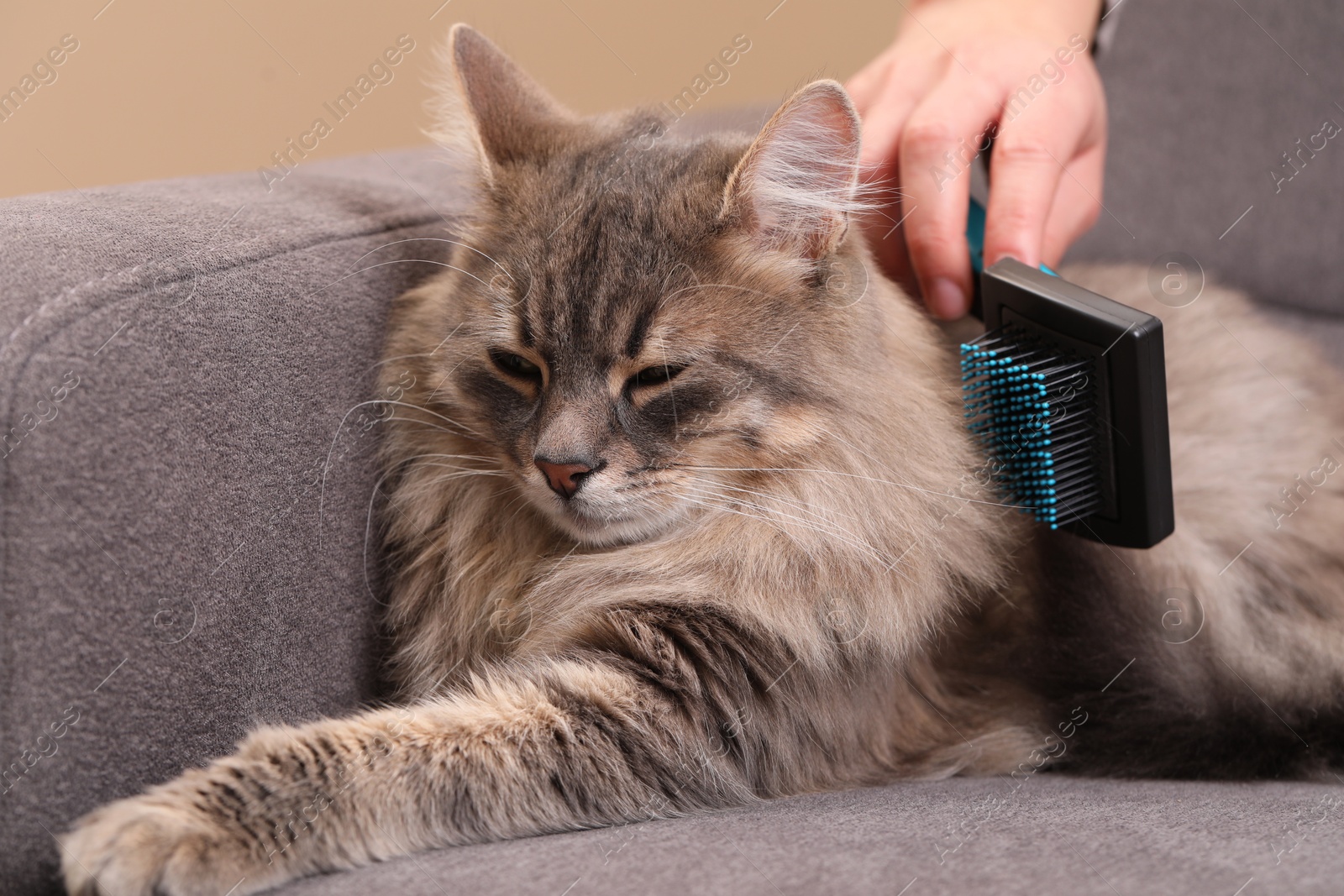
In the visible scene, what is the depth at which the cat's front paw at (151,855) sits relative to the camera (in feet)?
2.79

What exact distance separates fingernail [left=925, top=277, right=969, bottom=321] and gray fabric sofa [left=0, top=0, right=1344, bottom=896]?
25.6 inches

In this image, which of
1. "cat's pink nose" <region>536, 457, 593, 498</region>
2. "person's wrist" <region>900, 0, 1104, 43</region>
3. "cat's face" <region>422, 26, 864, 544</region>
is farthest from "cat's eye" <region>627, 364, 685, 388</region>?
"person's wrist" <region>900, 0, 1104, 43</region>

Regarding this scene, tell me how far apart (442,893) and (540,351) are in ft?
2.08

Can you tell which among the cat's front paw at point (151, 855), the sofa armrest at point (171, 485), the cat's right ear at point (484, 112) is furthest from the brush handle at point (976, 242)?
the cat's front paw at point (151, 855)

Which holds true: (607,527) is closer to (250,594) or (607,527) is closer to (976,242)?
(250,594)

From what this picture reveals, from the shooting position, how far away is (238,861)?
91 centimetres

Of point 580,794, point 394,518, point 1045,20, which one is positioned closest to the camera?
point 580,794

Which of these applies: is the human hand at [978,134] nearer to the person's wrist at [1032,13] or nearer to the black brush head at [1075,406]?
the person's wrist at [1032,13]

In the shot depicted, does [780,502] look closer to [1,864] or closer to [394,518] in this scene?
[394,518]

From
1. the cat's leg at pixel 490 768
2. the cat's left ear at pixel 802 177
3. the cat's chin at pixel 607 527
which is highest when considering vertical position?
the cat's left ear at pixel 802 177

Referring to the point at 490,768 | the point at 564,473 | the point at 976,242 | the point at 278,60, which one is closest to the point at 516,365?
the point at 564,473

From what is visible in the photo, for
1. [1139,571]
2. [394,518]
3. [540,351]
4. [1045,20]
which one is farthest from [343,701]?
[1045,20]

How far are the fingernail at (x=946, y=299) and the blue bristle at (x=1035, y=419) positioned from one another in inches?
5.1

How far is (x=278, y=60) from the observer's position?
2768mm
